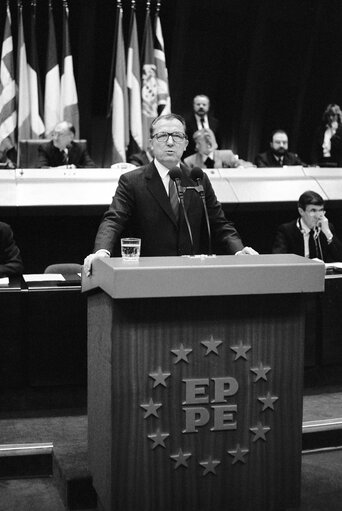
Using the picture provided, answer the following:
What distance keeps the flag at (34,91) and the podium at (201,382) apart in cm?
→ 532

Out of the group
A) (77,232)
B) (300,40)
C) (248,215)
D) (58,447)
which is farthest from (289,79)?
(58,447)

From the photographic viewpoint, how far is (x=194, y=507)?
2336 mm

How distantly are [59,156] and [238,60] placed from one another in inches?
133

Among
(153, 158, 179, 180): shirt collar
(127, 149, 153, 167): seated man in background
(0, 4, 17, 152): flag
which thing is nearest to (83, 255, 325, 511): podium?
(153, 158, 179, 180): shirt collar

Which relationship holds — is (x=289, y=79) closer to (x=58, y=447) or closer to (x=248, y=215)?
(x=248, y=215)

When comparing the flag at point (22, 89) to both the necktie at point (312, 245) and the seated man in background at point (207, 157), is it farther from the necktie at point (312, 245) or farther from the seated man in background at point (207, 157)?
the necktie at point (312, 245)

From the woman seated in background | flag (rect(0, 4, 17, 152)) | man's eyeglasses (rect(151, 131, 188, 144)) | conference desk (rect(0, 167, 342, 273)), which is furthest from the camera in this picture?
the woman seated in background

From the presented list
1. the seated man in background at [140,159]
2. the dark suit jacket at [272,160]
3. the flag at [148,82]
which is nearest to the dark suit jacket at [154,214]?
the seated man in background at [140,159]

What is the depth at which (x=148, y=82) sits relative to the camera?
782cm

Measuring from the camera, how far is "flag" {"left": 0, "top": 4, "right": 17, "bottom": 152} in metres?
7.31

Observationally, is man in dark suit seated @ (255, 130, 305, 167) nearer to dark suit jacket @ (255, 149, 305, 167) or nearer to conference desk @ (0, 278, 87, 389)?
dark suit jacket @ (255, 149, 305, 167)

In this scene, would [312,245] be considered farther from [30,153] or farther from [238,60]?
[238,60]

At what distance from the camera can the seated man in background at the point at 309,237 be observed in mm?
4902

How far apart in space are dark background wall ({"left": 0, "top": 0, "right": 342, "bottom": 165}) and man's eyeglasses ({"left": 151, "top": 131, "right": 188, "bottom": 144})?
5.55m
